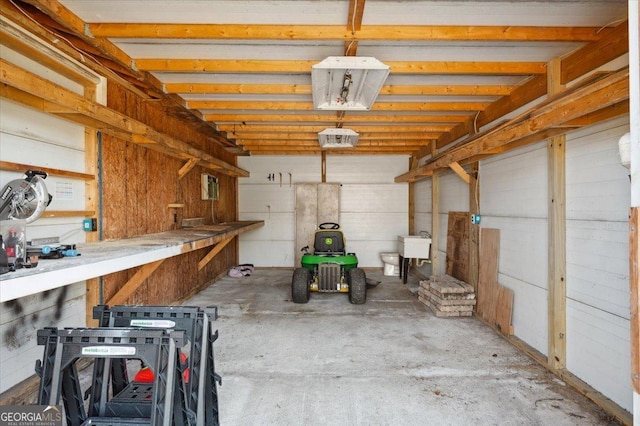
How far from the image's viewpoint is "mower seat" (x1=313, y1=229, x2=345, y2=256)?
236 inches

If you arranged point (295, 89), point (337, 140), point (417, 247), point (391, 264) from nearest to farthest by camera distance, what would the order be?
point (295, 89) → point (337, 140) → point (417, 247) → point (391, 264)

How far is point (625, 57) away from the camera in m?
2.49

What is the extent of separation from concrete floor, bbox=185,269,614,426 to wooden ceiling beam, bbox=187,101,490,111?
2.83 m

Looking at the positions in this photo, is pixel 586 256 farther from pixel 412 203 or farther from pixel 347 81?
pixel 412 203

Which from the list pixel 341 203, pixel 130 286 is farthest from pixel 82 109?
pixel 341 203

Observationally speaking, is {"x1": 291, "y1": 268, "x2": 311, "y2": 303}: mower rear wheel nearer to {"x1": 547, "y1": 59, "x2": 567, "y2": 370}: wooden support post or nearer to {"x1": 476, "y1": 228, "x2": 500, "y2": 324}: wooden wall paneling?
{"x1": 476, "y1": 228, "x2": 500, "y2": 324}: wooden wall paneling

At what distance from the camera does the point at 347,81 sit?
2.96m

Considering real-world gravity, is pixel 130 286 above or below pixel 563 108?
below

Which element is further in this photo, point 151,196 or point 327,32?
point 151,196

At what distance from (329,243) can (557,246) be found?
356cm

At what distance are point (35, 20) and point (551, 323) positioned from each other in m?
5.02

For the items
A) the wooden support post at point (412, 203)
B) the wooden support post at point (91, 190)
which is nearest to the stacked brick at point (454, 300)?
the wooden support post at point (412, 203)

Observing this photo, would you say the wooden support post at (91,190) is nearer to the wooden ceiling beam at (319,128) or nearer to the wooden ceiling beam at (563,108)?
the wooden ceiling beam at (319,128)

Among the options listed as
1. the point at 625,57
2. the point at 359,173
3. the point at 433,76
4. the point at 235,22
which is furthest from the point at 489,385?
the point at 359,173
